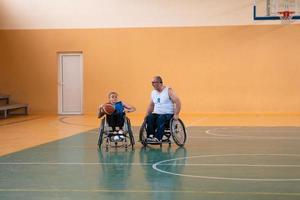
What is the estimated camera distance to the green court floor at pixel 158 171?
4824 mm

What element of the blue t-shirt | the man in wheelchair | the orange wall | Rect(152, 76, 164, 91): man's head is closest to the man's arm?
Rect(152, 76, 164, 91): man's head

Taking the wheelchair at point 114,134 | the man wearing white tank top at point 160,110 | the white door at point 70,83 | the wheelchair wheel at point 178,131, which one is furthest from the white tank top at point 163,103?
the white door at point 70,83

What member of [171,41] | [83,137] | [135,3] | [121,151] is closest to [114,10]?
[135,3]

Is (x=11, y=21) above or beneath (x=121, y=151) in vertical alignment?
above

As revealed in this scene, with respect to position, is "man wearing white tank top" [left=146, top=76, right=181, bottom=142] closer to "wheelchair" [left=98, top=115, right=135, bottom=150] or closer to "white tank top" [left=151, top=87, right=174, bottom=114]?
"white tank top" [left=151, top=87, right=174, bottom=114]

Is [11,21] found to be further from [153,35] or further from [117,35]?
[153,35]

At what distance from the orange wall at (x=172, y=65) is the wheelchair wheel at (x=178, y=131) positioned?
785 centimetres

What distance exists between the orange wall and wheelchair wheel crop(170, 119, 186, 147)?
7.85m

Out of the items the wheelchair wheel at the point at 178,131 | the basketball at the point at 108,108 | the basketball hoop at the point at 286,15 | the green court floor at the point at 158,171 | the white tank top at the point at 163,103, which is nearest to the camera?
the green court floor at the point at 158,171

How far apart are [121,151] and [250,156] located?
1783 millimetres

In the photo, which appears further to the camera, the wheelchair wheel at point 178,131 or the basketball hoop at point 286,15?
the basketball hoop at point 286,15

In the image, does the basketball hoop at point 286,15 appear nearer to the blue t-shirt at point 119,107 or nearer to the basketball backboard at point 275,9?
the basketball backboard at point 275,9

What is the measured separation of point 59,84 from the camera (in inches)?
661

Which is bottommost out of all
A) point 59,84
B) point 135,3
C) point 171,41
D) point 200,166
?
point 200,166
